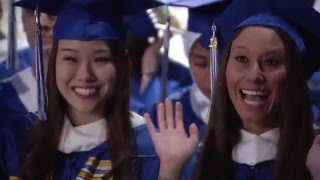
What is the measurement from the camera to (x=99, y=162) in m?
1.83

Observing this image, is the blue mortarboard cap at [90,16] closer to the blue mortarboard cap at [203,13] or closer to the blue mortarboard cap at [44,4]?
the blue mortarboard cap at [44,4]

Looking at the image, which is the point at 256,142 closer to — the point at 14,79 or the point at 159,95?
the point at 159,95

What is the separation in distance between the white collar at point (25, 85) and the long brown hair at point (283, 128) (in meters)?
0.65

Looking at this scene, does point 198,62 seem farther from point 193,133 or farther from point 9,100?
point 9,100

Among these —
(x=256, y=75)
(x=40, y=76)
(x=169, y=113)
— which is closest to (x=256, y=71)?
(x=256, y=75)

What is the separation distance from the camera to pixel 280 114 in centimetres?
162

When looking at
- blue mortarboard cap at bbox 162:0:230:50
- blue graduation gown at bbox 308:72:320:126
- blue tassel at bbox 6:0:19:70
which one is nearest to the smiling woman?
blue mortarboard cap at bbox 162:0:230:50

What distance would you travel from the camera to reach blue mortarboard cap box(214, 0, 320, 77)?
1.55 m

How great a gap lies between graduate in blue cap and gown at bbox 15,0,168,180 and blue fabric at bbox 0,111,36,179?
5cm

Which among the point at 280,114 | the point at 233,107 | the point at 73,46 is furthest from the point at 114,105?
the point at 280,114

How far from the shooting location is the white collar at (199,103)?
188 cm

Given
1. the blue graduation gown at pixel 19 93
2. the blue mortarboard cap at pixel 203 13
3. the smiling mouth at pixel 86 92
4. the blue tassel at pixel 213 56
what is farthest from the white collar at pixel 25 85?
the blue tassel at pixel 213 56

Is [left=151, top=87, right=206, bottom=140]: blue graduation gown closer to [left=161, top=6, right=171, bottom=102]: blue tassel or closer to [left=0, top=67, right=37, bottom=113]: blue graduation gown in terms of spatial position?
[left=161, top=6, right=171, bottom=102]: blue tassel

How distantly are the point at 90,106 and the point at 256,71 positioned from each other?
0.49m
